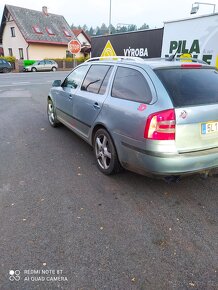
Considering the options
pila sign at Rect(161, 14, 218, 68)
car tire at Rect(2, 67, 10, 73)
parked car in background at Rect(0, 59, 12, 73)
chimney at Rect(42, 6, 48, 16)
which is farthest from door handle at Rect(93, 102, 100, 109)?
chimney at Rect(42, 6, 48, 16)

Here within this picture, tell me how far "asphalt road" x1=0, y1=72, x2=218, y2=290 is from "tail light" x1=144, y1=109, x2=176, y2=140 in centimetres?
92

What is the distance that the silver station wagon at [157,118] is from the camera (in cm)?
294

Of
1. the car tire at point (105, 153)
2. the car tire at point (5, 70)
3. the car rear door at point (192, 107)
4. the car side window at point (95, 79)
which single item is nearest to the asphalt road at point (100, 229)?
the car tire at point (105, 153)

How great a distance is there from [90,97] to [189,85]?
1.66 meters

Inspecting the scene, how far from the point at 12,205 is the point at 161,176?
187cm

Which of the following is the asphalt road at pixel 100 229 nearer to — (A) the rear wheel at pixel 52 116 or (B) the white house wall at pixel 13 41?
(A) the rear wheel at pixel 52 116

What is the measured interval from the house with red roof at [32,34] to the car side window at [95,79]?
36733mm

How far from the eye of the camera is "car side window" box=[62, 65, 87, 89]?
4885mm

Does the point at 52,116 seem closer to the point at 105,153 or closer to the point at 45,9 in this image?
the point at 105,153

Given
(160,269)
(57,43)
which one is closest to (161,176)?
(160,269)

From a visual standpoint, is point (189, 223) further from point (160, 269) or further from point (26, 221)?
point (26, 221)

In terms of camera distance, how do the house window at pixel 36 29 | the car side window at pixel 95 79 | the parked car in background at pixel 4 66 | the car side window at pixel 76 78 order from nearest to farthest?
the car side window at pixel 95 79, the car side window at pixel 76 78, the parked car in background at pixel 4 66, the house window at pixel 36 29

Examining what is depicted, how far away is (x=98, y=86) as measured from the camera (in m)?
4.19

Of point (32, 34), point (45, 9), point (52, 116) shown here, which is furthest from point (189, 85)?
point (45, 9)
